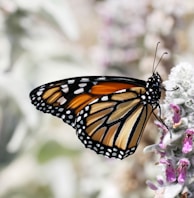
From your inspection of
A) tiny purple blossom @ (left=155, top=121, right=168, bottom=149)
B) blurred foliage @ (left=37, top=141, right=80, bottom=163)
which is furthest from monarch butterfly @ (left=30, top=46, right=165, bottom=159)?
blurred foliage @ (left=37, top=141, right=80, bottom=163)

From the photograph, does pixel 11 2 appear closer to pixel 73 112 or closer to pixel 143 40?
pixel 143 40

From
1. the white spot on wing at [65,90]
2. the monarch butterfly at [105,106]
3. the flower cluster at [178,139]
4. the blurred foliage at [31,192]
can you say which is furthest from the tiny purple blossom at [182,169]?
the blurred foliage at [31,192]

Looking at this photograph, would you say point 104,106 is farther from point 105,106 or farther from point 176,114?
point 176,114

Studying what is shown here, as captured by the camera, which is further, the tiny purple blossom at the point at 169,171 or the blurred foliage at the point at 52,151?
the blurred foliage at the point at 52,151

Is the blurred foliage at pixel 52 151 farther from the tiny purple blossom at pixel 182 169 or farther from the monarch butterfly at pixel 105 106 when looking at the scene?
the tiny purple blossom at pixel 182 169

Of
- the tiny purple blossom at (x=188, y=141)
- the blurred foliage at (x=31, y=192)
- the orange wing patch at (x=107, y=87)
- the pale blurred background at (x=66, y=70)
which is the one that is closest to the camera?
the tiny purple blossom at (x=188, y=141)

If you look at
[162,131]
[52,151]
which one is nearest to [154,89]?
[162,131]

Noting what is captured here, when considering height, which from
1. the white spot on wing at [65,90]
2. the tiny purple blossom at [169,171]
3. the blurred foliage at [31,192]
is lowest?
the tiny purple blossom at [169,171]

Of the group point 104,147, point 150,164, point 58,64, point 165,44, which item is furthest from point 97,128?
point 58,64
